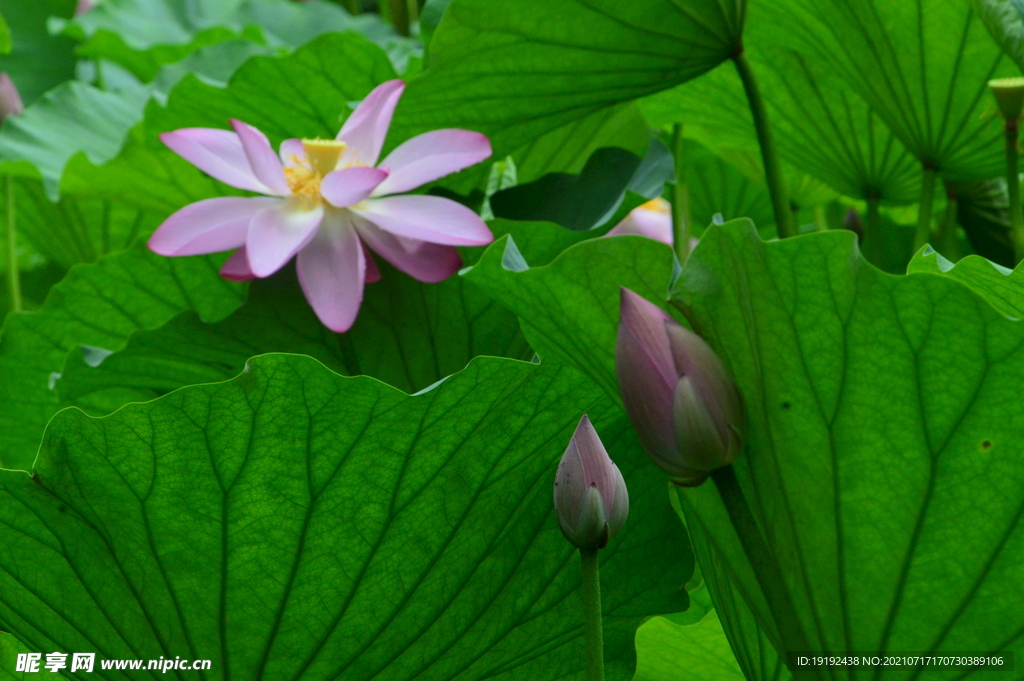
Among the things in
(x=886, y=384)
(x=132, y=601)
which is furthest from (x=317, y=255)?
(x=886, y=384)

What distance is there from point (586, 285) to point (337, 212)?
271 millimetres

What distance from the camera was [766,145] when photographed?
67cm

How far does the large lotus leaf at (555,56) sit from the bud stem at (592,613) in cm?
36

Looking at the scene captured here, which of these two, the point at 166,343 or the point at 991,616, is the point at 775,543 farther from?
the point at 166,343

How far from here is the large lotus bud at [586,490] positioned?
16.0 inches

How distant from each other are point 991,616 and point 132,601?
0.37m

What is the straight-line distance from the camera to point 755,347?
0.39 meters

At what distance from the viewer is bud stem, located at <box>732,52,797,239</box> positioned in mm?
649

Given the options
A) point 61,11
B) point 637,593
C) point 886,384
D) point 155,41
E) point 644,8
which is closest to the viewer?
point 886,384

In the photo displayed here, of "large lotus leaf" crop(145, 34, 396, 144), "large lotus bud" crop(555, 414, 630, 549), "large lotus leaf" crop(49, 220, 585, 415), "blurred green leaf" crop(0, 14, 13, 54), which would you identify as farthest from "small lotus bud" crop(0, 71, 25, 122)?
"large lotus bud" crop(555, 414, 630, 549)

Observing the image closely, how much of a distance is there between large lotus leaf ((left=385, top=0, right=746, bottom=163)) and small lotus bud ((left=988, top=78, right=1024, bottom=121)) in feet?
0.54

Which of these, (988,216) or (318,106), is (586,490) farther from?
(988,216)

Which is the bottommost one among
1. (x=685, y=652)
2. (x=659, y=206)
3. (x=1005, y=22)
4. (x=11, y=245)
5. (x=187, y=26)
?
(x=685, y=652)

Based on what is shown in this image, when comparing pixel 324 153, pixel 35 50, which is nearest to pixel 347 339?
pixel 324 153
